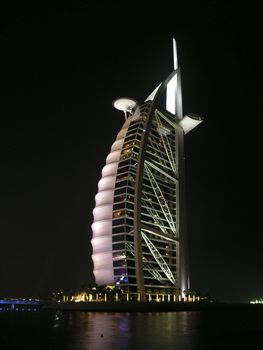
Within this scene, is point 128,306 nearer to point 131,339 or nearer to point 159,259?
point 159,259

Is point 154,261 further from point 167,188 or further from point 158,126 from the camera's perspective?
point 158,126

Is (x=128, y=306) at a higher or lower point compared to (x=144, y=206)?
lower

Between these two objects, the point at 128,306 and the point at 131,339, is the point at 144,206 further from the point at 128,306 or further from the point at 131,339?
the point at 131,339

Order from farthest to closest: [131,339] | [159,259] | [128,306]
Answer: [159,259] → [128,306] → [131,339]

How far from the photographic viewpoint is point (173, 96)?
11938cm

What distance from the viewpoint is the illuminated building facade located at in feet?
→ 297

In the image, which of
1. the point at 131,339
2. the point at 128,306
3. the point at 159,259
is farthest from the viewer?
the point at 159,259

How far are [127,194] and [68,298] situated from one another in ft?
98.8

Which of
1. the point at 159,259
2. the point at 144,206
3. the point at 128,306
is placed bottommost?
the point at 128,306

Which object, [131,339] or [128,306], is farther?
[128,306]

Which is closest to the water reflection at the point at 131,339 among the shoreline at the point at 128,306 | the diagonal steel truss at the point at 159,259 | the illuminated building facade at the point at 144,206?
the shoreline at the point at 128,306

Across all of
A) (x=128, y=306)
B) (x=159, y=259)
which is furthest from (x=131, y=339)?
(x=159, y=259)

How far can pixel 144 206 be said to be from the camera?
9925cm

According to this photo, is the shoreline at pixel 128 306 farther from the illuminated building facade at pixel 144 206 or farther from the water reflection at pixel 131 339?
the water reflection at pixel 131 339
